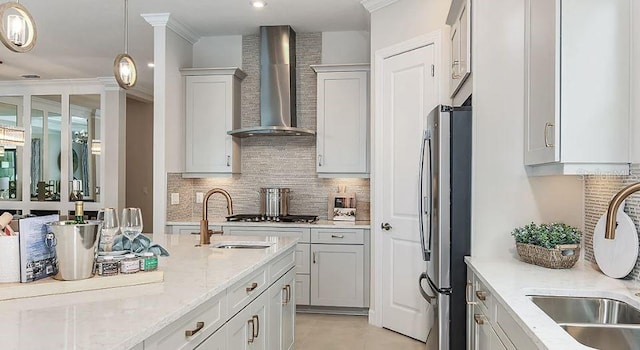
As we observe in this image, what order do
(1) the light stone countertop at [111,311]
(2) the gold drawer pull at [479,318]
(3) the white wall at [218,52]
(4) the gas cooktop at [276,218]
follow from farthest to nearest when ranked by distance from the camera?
(3) the white wall at [218,52]
(4) the gas cooktop at [276,218]
(2) the gold drawer pull at [479,318]
(1) the light stone countertop at [111,311]

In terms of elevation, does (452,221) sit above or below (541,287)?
above

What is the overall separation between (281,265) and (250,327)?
66 centimetres

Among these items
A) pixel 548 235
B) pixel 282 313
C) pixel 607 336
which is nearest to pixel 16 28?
pixel 282 313

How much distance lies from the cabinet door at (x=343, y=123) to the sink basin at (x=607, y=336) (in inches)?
128

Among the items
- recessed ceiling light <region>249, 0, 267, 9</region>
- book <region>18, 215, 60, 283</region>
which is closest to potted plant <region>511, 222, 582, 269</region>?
Result: book <region>18, 215, 60, 283</region>

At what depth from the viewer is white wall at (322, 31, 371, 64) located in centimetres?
514

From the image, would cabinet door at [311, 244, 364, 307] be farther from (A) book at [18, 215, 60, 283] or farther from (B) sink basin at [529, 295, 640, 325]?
(A) book at [18, 215, 60, 283]

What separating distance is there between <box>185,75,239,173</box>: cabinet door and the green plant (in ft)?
10.7

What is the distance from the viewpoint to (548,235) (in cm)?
234

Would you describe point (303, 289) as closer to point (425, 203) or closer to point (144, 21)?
point (425, 203)

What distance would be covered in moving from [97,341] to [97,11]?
4232mm

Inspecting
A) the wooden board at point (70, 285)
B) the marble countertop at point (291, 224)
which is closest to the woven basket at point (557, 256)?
the wooden board at point (70, 285)

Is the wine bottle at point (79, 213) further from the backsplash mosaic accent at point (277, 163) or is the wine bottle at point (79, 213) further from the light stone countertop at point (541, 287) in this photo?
the backsplash mosaic accent at point (277, 163)

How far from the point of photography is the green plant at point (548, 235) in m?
2.30
